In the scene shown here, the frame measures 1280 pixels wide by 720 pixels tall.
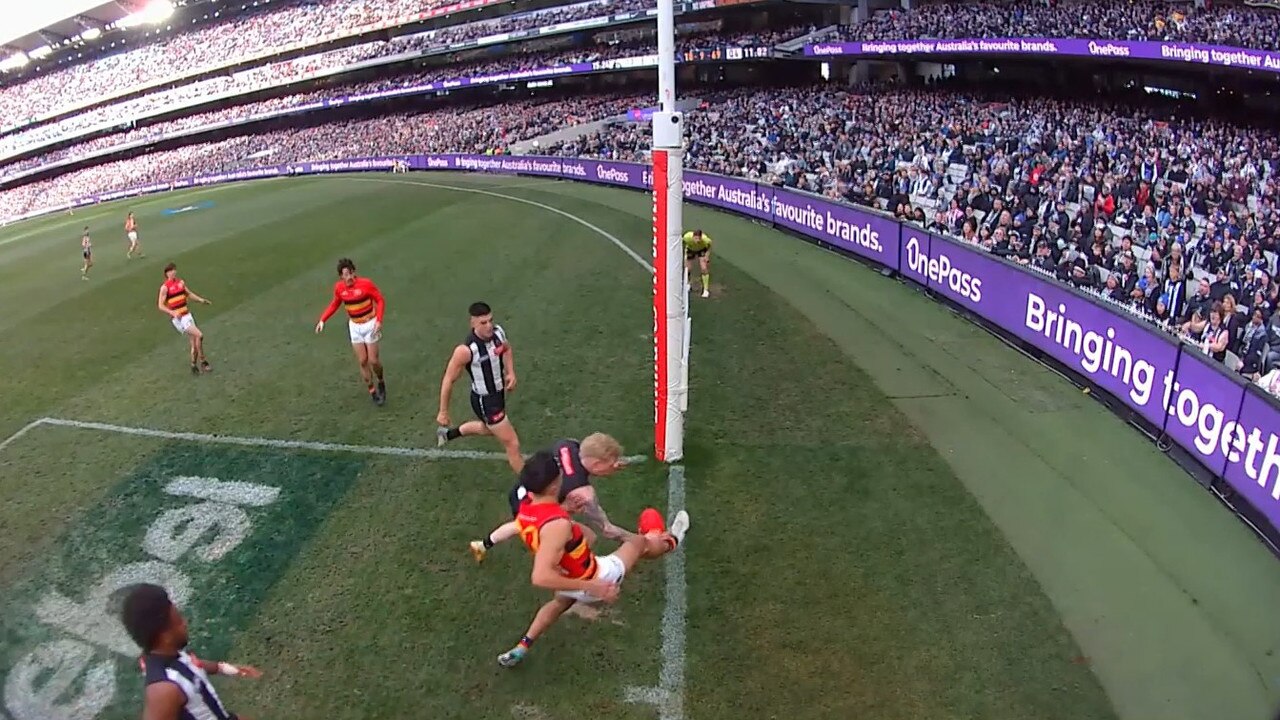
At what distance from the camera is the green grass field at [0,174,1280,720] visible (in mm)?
6480

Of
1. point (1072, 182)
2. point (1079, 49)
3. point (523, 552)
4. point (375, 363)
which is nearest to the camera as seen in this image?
→ point (523, 552)

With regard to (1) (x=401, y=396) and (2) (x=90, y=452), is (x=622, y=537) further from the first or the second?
(2) (x=90, y=452)

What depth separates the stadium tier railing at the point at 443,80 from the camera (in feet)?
148

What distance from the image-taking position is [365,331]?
35.7 feet

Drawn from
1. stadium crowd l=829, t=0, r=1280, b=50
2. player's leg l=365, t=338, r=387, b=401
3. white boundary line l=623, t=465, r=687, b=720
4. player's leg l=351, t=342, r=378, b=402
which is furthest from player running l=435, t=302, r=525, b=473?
stadium crowd l=829, t=0, r=1280, b=50

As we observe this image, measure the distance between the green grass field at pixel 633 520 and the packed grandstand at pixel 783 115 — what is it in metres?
3.95

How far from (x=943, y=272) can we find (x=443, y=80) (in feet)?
168

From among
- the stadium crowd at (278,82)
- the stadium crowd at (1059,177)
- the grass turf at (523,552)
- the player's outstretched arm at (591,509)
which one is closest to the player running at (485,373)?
the grass turf at (523,552)

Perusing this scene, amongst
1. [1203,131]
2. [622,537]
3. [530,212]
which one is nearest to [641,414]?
[622,537]

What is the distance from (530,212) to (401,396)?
16550 millimetres

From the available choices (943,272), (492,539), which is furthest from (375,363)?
(943,272)

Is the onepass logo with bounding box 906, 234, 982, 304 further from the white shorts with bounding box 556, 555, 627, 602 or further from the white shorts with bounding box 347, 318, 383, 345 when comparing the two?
the white shorts with bounding box 556, 555, 627, 602

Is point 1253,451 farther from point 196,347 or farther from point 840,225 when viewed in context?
point 196,347

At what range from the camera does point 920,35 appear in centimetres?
3341
